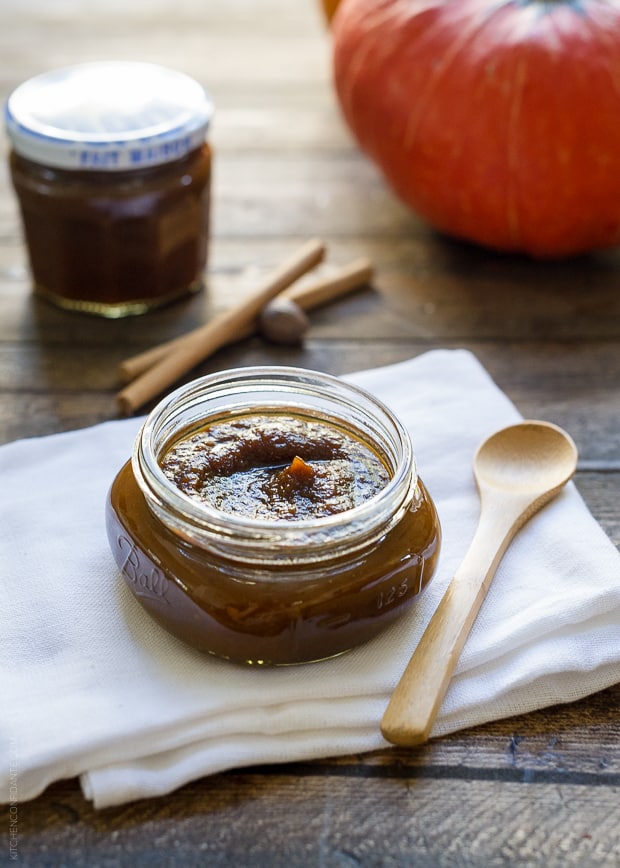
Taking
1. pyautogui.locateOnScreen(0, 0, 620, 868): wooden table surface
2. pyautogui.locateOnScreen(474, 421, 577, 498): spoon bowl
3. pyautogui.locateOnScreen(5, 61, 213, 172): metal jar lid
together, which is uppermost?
pyautogui.locateOnScreen(5, 61, 213, 172): metal jar lid

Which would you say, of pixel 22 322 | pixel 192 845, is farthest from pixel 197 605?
pixel 22 322

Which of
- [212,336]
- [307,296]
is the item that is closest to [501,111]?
[307,296]

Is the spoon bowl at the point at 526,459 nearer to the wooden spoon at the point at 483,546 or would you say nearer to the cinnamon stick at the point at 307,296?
the wooden spoon at the point at 483,546

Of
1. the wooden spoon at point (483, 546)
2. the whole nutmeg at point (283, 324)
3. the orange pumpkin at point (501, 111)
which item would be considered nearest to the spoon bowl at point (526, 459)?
the wooden spoon at point (483, 546)

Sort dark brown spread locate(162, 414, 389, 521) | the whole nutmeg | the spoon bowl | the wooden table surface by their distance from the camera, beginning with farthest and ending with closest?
1. the whole nutmeg
2. the spoon bowl
3. dark brown spread locate(162, 414, 389, 521)
4. the wooden table surface

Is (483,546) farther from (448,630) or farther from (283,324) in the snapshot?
(283,324)

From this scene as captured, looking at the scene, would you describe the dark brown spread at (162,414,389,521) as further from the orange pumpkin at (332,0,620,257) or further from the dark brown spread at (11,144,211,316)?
the orange pumpkin at (332,0,620,257)

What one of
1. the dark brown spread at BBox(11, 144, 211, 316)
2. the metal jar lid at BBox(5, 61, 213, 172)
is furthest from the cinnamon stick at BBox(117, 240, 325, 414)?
the metal jar lid at BBox(5, 61, 213, 172)
